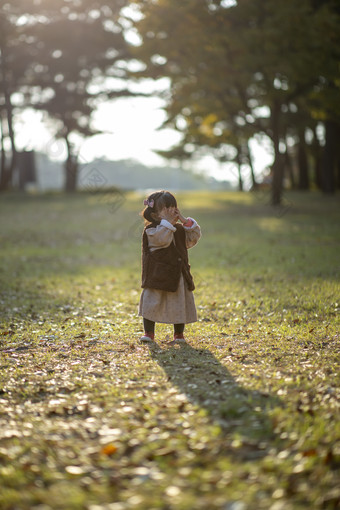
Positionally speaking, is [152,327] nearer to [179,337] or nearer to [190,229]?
[179,337]

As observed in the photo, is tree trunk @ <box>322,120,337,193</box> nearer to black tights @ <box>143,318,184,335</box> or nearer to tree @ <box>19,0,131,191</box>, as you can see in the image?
tree @ <box>19,0,131,191</box>

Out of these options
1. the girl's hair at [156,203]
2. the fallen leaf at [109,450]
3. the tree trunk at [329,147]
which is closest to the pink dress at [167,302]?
the girl's hair at [156,203]

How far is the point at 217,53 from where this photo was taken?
22922 mm

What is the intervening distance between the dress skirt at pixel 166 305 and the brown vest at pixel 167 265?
0.11 meters

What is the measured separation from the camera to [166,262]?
593 centimetres

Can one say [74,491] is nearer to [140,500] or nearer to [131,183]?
[140,500]

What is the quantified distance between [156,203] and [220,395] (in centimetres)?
233

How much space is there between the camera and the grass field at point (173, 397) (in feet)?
10.4

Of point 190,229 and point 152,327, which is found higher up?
point 190,229

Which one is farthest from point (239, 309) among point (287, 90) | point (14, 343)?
point (287, 90)

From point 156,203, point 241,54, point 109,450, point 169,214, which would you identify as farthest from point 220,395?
point 241,54

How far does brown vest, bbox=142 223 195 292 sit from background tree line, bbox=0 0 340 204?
16742mm

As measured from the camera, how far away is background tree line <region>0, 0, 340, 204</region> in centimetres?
2083

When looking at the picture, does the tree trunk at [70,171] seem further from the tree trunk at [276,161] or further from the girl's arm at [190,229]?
the girl's arm at [190,229]
